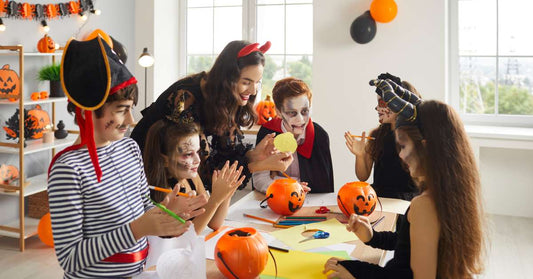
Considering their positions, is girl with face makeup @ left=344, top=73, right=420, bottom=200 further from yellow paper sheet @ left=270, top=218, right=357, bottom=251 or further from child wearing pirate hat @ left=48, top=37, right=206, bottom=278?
child wearing pirate hat @ left=48, top=37, right=206, bottom=278

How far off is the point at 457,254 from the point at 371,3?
3.10 meters

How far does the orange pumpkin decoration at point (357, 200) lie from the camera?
212cm

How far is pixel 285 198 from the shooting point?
213 centimetres

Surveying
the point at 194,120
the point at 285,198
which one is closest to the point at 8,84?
the point at 194,120

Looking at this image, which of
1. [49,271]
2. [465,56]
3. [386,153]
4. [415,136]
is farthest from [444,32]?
[49,271]

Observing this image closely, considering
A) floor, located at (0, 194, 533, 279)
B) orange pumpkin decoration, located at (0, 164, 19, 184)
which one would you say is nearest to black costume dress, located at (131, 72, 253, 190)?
floor, located at (0, 194, 533, 279)

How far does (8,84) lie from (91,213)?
2.60 meters

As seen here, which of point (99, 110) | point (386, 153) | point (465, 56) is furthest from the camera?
point (465, 56)

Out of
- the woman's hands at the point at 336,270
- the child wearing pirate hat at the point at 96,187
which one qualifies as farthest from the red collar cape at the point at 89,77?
the woman's hands at the point at 336,270

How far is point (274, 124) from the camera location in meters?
2.76

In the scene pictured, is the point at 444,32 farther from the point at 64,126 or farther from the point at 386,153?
the point at 64,126

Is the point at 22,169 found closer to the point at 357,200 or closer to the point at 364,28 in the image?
the point at 357,200

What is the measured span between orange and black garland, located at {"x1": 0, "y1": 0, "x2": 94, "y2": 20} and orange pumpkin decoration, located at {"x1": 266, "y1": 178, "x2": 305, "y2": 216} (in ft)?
8.45

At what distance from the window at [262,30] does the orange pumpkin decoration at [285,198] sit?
275cm
